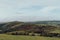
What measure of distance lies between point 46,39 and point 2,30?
17.5 metres

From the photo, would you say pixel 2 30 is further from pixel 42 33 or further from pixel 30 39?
pixel 30 39

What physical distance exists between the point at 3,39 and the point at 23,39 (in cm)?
384

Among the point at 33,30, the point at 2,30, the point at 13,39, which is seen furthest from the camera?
the point at 2,30

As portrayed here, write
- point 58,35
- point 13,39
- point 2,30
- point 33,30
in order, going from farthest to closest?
point 2,30, point 33,30, point 58,35, point 13,39

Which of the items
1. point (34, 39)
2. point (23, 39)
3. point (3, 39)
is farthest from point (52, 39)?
point (3, 39)

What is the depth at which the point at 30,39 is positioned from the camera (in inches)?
1262

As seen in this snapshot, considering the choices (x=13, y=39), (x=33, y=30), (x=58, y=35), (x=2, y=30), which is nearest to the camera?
(x=13, y=39)

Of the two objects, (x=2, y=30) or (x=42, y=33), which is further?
(x=2, y=30)

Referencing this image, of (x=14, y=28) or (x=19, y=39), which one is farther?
(x=14, y=28)

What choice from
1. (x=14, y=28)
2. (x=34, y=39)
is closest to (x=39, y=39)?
(x=34, y=39)

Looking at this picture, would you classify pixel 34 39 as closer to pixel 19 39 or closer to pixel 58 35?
pixel 19 39

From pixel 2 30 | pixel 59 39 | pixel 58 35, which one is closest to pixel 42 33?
pixel 58 35

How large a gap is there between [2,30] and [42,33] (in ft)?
42.3

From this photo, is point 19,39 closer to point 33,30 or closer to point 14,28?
point 33,30
